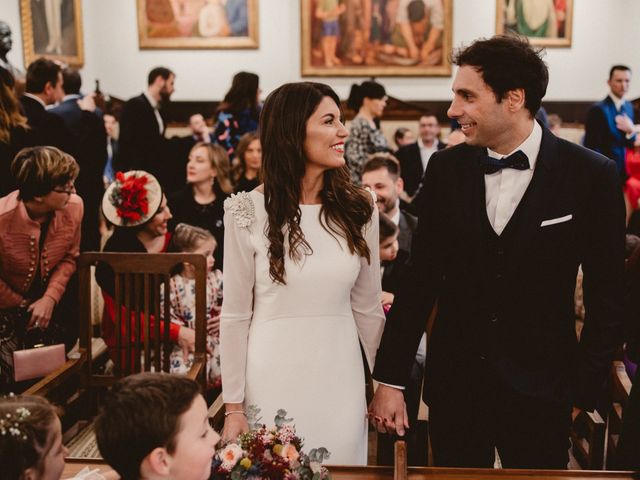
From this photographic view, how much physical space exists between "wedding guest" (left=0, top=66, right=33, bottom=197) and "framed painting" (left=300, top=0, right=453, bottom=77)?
20.6 feet

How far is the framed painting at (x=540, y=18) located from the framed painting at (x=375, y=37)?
0.76 meters

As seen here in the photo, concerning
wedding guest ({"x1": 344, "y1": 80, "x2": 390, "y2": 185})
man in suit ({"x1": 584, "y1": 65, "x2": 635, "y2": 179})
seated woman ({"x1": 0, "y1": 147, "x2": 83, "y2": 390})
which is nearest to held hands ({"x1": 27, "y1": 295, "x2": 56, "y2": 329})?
seated woman ({"x1": 0, "y1": 147, "x2": 83, "y2": 390})

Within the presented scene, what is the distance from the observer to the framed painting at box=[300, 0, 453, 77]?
9320 mm

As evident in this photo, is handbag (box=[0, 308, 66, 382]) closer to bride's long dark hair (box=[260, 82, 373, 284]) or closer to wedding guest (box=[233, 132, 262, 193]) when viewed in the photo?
bride's long dark hair (box=[260, 82, 373, 284])

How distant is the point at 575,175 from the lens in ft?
6.15

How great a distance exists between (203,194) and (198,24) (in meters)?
5.56

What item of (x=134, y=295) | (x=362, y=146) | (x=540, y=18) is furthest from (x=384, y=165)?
(x=540, y=18)

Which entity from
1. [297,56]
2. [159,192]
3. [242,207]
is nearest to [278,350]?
[242,207]

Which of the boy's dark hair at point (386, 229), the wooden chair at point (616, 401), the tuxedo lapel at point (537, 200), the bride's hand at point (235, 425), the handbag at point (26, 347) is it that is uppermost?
the tuxedo lapel at point (537, 200)

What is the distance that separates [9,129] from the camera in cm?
350

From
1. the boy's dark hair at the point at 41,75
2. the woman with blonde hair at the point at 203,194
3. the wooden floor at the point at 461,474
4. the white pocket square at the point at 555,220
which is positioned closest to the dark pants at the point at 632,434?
the wooden floor at the point at 461,474

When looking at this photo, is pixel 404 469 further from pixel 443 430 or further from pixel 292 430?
pixel 443 430

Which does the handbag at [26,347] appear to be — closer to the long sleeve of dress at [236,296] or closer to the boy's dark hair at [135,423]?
the long sleeve of dress at [236,296]

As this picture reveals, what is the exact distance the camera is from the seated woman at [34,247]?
2.99 meters
